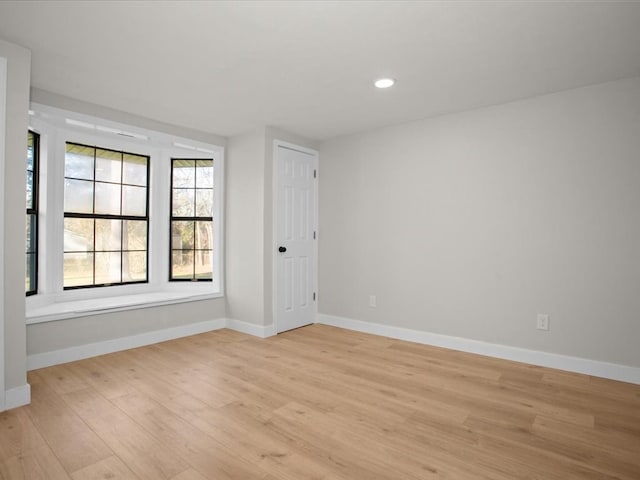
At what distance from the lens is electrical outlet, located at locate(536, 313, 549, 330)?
3164mm

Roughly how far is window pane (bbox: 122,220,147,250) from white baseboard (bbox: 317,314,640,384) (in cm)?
262

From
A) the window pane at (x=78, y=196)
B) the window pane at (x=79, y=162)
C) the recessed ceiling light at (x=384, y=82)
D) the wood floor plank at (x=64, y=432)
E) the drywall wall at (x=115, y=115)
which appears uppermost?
the recessed ceiling light at (x=384, y=82)

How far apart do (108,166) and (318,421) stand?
3.62m

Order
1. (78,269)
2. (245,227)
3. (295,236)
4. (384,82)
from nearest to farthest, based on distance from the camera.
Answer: (384,82) → (78,269) → (245,227) → (295,236)

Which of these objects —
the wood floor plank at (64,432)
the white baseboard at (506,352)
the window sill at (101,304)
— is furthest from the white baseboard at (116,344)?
the white baseboard at (506,352)

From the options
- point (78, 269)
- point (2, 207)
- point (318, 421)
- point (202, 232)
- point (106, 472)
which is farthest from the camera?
point (202, 232)

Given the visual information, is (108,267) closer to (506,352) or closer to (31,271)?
(31,271)

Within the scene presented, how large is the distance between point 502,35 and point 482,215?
1705 millimetres

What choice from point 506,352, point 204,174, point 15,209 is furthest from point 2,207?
point 506,352

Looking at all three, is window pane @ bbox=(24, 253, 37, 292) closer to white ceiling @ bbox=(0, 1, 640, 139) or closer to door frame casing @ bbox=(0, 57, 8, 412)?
door frame casing @ bbox=(0, 57, 8, 412)

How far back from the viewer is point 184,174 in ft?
15.1

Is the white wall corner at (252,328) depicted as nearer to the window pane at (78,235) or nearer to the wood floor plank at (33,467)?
the window pane at (78,235)

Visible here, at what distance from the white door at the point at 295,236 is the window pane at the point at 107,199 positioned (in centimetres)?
185

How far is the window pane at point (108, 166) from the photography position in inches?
157
